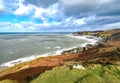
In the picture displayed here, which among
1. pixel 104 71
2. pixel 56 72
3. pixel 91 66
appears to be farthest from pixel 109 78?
pixel 56 72

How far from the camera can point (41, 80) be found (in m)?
26.3

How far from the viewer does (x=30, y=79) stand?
27.8 meters

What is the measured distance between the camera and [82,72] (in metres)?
27.2

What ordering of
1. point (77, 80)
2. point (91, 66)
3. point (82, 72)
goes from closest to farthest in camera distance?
point (77, 80) → point (82, 72) → point (91, 66)

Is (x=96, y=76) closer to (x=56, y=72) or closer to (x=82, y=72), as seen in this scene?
(x=82, y=72)

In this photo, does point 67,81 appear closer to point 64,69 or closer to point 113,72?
point 64,69

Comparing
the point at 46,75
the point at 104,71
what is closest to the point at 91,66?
the point at 104,71

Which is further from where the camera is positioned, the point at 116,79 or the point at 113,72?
the point at 113,72

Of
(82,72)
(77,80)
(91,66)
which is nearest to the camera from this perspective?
(77,80)

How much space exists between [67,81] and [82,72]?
10.1 feet

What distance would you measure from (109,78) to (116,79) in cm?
88

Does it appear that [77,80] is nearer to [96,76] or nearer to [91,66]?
[96,76]

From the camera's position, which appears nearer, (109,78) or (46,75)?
(109,78)

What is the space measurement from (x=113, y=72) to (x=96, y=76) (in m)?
3.46
